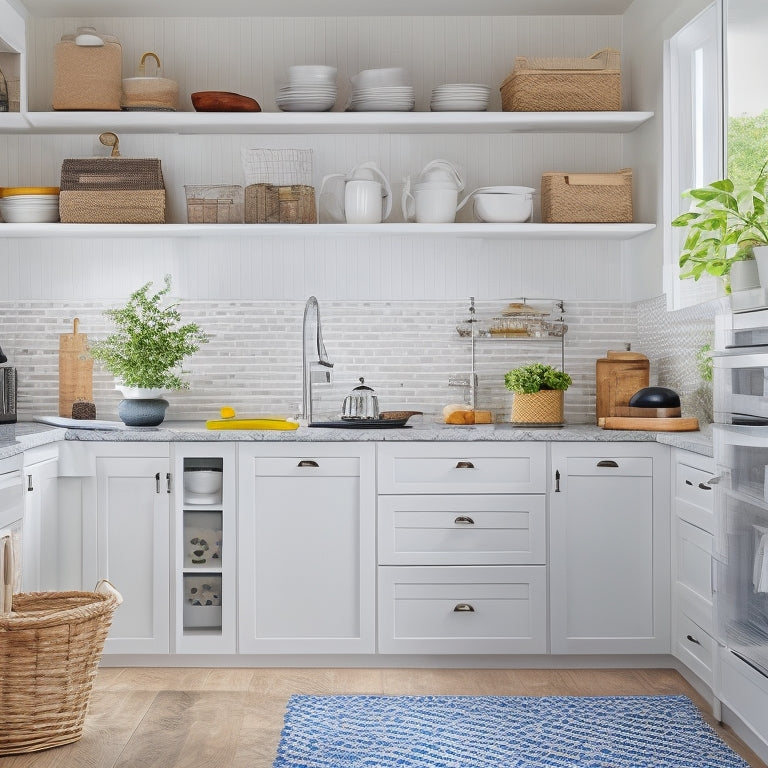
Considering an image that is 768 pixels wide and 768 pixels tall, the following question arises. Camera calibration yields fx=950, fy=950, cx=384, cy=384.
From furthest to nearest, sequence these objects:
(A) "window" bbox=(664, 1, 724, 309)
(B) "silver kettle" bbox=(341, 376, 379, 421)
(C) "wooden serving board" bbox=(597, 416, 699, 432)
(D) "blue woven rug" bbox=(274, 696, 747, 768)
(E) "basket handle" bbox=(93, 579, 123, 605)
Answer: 1. (B) "silver kettle" bbox=(341, 376, 379, 421)
2. (A) "window" bbox=(664, 1, 724, 309)
3. (C) "wooden serving board" bbox=(597, 416, 699, 432)
4. (E) "basket handle" bbox=(93, 579, 123, 605)
5. (D) "blue woven rug" bbox=(274, 696, 747, 768)

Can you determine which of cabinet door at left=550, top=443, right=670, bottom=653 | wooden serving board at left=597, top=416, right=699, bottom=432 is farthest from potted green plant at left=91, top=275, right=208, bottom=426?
wooden serving board at left=597, top=416, right=699, bottom=432

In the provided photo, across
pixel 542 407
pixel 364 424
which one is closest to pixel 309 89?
pixel 364 424

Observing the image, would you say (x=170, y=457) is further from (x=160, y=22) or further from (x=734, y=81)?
(x=734, y=81)

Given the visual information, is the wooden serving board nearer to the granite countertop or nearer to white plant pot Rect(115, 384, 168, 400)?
the granite countertop

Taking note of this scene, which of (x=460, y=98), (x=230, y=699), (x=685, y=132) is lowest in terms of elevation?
(x=230, y=699)

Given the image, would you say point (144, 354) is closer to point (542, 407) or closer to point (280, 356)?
point (280, 356)

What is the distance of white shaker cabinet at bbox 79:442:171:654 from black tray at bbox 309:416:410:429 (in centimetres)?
63

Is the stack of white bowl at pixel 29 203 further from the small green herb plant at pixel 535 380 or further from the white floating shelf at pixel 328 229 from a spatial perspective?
the small green herb plant at pixel 535 380

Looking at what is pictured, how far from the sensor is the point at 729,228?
3.21 meters

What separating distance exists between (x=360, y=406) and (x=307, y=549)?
0.63 m

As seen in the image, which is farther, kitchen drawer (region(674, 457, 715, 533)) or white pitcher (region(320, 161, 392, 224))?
white pitcher (region(320, 161, 392, 224))

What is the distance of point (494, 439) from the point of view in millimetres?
3566

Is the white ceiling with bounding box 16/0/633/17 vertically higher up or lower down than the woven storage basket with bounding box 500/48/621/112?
higher up

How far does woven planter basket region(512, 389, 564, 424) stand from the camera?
386 centimetres
